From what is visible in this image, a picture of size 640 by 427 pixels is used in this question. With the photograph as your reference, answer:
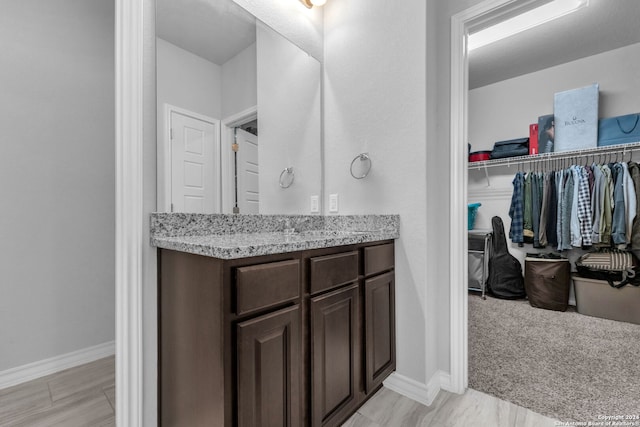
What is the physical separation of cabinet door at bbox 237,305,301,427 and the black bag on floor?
3218mm

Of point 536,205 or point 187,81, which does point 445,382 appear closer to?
point 187,81

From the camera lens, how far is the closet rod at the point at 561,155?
9.15ft

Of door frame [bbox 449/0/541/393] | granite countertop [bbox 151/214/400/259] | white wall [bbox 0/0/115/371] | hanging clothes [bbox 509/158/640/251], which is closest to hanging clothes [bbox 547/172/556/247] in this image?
hanging clothes [bbox 509/158/640/251]

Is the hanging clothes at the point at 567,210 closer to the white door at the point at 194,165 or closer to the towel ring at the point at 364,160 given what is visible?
the towel ring at the point at 364,160

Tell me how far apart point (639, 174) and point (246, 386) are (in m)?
3.75

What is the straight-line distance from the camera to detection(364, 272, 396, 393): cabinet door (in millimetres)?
1414

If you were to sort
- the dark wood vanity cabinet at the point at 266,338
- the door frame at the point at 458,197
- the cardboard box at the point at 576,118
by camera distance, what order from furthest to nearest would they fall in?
the cardboard box at the point at 576,118 → the door frame at the point at 458,197 → the dark wood vanity cabinet at the point at 266,338

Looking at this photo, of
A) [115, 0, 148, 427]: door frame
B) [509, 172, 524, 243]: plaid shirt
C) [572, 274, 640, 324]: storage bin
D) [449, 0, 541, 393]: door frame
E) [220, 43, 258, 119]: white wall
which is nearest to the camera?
[115, 0, 148, 427]: door frame

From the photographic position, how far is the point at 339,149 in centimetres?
194

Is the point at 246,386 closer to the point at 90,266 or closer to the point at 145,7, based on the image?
the point at 145,7

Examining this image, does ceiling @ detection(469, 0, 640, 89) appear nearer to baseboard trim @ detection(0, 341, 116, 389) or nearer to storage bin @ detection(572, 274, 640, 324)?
storage bin @ detection(572, 274, 640, 324)

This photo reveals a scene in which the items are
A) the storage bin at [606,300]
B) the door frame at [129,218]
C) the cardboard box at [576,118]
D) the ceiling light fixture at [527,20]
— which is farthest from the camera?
the cardboard box at [576,118]

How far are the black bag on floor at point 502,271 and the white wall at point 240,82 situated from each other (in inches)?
129

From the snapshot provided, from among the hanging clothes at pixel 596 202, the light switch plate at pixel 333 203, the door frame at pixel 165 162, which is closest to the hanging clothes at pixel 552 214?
the hanging clothes at pixel 596 202
